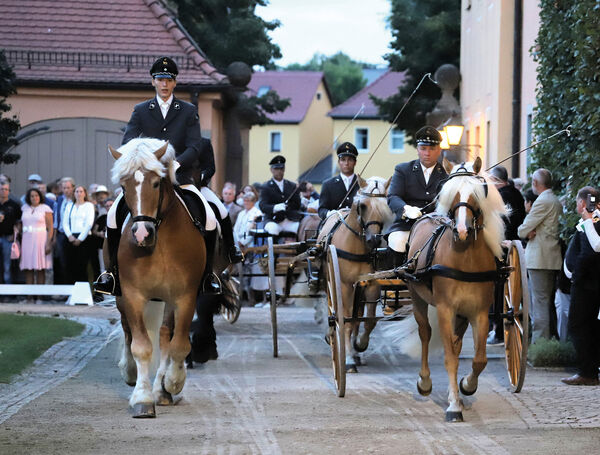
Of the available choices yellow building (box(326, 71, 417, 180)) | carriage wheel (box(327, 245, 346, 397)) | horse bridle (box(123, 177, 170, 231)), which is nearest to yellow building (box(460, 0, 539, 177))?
carriage wheel (box(327, 245, 346, 397))

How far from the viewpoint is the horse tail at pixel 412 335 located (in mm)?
11156

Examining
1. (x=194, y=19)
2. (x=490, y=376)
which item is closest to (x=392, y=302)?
(x=490, y=376)

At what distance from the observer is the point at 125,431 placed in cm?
915

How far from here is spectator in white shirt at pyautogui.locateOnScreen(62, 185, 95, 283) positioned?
71.1ft

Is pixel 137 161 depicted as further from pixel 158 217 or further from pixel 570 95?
pixel 570 95

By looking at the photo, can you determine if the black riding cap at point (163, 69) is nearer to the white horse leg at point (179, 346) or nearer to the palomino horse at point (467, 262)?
the white horse leg at point (179, 346)

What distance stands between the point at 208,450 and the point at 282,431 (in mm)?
881

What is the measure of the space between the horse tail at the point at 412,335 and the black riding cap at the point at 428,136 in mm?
1734

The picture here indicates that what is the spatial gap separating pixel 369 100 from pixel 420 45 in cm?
3492

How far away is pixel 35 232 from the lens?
21453 mm

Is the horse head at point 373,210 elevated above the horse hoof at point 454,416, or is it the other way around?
the horse head at point 373,210

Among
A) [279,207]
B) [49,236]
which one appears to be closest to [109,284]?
[279,207]

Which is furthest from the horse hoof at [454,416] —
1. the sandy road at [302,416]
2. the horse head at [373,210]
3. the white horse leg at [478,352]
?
the horse head at [373,210]

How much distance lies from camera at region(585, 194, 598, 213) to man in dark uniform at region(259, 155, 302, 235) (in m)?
7.82
